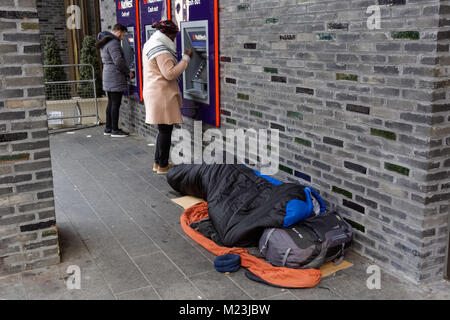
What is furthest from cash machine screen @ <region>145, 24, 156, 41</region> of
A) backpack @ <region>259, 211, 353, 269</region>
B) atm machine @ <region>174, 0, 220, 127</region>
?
backpack @ <region>259, 211, 353, 269</region>

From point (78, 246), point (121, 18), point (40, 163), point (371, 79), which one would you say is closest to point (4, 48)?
point (40, 163)

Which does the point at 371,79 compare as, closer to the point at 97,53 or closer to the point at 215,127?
the point at 215,127

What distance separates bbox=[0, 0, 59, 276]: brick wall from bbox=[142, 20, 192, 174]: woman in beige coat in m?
2.11

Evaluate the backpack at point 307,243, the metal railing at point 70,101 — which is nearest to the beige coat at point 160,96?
the backpack at point 307,243

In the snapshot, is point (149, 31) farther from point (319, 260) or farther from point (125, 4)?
point (319, 260)

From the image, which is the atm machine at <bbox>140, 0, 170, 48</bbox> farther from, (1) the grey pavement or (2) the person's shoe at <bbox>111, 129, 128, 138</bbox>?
(1) the grey pavement

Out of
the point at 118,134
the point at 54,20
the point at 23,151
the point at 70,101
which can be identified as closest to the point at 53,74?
the point at 70,101

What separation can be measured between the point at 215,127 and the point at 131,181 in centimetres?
113

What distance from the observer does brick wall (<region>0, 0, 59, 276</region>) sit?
3053 millimetres

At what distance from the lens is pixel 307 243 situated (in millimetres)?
3211

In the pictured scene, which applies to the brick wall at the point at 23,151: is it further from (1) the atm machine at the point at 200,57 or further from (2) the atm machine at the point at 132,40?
(2) the atm machine at the point at 132,40

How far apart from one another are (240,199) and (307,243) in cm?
79

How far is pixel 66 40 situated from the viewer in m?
11.5

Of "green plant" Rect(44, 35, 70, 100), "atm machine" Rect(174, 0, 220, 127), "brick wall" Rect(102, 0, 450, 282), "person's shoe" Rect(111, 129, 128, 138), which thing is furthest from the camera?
"green plant" Rect(44, 35, 70, 100)
